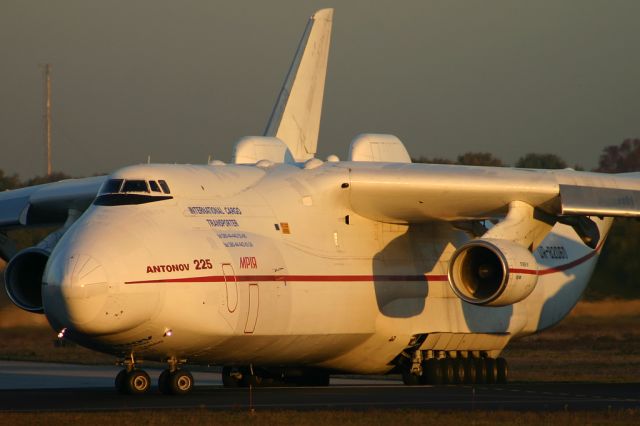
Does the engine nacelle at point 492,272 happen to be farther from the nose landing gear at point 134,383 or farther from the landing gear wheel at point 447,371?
the nose landing gear at point 134,383

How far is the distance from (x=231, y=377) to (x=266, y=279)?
137 inches

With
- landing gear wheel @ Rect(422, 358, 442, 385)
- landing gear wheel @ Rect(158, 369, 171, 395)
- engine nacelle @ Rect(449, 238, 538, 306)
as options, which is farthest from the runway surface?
engine nacelle @ Rect(449, 238, 538, 306)

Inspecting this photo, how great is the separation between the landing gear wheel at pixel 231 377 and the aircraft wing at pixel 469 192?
11.0 feet

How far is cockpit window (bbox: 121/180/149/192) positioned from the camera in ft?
61.8

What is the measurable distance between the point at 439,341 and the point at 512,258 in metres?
2.84

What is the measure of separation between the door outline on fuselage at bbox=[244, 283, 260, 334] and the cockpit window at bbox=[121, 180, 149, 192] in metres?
1.97

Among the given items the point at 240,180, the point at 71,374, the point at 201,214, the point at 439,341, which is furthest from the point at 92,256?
the point at 71,374

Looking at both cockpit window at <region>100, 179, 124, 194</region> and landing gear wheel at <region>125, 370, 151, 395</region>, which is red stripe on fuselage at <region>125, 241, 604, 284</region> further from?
cockpit window at <region>100, 179, 124, 194</region>

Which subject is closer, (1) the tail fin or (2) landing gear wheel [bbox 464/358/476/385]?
(2) landing gear wheel [bbox 464/358/476/385]

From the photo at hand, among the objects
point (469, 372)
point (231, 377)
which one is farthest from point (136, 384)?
point (469, 372)

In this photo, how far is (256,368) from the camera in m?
22.0

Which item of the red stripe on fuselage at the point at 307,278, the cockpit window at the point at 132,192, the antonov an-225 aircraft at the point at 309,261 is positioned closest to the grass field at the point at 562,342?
the antonov an-225 aircraft at the point at 309,261

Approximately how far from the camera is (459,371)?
22.6m

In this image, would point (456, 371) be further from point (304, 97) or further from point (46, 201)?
point (304, 97)
